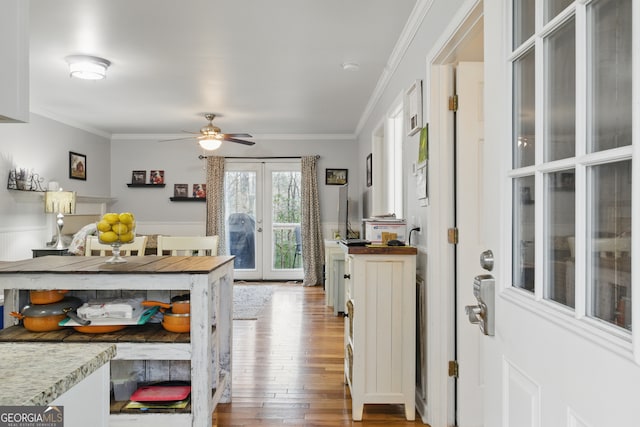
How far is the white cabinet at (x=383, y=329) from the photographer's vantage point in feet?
8.59

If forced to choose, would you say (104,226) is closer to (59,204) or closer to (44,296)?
(44,296)

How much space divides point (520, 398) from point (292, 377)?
93.4 inches

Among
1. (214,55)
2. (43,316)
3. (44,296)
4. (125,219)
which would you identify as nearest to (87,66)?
(214,55)

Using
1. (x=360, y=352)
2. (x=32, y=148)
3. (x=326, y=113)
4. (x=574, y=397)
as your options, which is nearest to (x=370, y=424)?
(x=360, y=352)

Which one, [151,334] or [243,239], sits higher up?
[243,239]

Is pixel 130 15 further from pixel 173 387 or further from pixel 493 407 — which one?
pixel 493 407

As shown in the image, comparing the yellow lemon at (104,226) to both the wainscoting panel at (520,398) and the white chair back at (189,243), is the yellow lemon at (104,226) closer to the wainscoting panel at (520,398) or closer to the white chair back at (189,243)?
the white chair back at (189,243)

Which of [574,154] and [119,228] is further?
[119,228]

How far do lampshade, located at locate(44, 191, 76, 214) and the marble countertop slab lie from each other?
17.4ft

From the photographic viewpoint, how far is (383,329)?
2.63 m

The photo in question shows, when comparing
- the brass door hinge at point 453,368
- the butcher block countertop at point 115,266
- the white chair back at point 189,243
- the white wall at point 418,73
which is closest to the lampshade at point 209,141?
the white wall at point 418,73

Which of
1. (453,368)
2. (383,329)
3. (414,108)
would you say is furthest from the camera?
Answer: (414,108)

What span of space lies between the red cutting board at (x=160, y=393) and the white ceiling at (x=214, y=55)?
2.24m

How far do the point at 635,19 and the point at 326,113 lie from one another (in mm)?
5538
